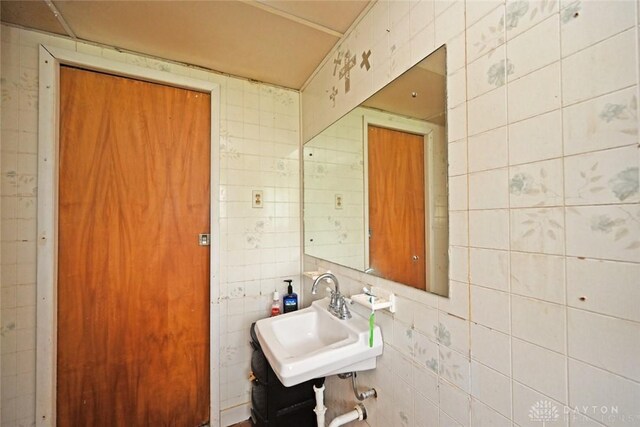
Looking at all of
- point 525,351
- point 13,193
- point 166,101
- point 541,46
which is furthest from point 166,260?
point 541,46

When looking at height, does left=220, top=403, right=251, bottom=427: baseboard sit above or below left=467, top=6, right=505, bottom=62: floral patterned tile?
below

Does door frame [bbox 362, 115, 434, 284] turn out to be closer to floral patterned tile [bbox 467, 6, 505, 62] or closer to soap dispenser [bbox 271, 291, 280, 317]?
floral patterned tile [bbox 467, 6, 505, 62]

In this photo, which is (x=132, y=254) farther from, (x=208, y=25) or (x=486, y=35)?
(x=486, y=35)

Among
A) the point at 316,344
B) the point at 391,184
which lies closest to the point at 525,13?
the point at 391,184

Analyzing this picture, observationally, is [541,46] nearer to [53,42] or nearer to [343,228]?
[343,228]

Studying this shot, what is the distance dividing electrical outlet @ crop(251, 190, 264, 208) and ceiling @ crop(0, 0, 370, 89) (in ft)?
2.34

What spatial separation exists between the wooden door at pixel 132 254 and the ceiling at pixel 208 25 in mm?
202

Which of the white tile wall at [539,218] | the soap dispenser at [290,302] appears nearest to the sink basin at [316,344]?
the white tile wall at [539,218]

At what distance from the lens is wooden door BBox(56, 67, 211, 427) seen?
4.25 feet

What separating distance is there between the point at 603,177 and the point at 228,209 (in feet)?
4.92

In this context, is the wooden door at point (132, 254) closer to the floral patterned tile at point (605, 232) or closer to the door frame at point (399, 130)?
the door frame at point (399, 130)

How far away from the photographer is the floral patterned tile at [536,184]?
520 millimetres

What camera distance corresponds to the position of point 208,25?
117cm

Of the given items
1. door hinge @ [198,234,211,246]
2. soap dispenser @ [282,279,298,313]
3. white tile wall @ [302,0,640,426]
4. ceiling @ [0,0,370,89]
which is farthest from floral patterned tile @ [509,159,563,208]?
door hinge @ [198,234,211,246]
